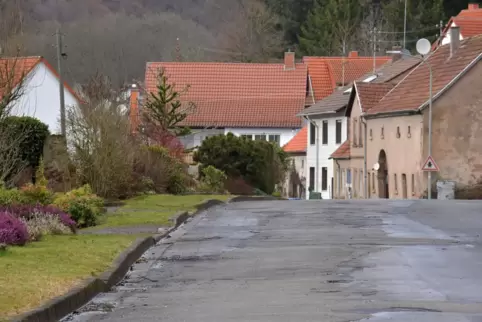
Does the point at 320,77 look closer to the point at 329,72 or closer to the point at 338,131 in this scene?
the point at 329,72

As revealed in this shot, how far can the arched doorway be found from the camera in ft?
228

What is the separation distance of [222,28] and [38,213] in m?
96.7

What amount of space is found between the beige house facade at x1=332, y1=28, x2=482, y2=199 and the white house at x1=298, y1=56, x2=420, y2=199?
5.63 metres

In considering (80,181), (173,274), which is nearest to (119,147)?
(80,181)

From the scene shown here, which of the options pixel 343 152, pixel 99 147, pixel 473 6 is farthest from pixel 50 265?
pixel 473 6

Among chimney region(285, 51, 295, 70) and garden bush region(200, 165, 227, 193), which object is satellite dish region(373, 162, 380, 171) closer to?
garden bush region(200, 165, 227, 193)

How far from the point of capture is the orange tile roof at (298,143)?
285 ft

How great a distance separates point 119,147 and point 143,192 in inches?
160

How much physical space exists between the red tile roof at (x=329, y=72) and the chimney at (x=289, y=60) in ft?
5.74

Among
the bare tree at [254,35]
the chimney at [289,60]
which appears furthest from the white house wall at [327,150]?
the bare tree at [254,35]

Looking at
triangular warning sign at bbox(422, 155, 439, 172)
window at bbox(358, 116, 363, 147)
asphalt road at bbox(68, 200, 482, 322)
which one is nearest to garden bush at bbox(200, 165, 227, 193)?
triangular warning sign at bbox(422, 155, 439, 172)

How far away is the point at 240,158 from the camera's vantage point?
54.4m

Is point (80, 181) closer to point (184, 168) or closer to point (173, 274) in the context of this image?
point (184, 168)

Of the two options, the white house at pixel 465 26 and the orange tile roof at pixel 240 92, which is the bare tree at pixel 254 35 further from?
the white house at pixel 465 26
